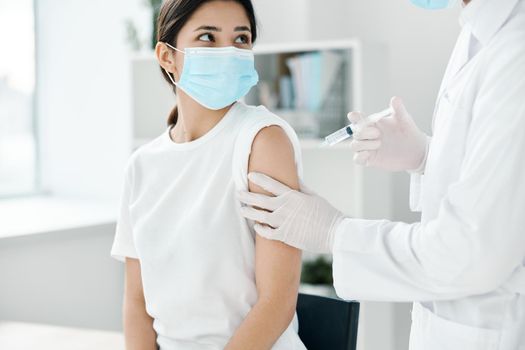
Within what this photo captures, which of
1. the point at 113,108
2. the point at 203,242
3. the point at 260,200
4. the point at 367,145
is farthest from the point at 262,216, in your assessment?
the point at 113,108

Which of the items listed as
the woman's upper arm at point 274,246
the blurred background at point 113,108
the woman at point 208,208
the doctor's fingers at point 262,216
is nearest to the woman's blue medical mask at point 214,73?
the woman at point 208,208

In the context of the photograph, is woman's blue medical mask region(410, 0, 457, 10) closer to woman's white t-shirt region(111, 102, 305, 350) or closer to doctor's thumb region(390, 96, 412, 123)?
doctor's thumb region(390, 96, 412, 123)

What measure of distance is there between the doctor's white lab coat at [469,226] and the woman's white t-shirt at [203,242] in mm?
269

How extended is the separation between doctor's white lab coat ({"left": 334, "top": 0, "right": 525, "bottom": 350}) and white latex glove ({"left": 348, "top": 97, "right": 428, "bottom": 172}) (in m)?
0.25

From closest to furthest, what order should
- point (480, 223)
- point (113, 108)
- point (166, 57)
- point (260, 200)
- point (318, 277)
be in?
point (480, 223), point (260, 200), point (166, 57), point (318, 277), point (113, 108)

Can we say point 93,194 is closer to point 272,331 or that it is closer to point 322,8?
point 322,8

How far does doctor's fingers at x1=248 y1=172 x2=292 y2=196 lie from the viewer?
54.2 inches

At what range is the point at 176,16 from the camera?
4.93ft

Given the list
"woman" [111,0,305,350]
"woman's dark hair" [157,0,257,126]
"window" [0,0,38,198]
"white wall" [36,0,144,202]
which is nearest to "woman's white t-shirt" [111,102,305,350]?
"woman" [111,0,305,350]

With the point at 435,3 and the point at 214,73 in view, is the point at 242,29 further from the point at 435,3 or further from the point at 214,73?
the point at 435,3

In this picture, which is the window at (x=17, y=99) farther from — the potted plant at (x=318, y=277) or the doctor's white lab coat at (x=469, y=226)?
the doctor's white lab coat at (x=469, y=226)

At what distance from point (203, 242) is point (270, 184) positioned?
18cm

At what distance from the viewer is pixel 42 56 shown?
3.60 meters

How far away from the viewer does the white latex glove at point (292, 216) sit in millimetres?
1310
